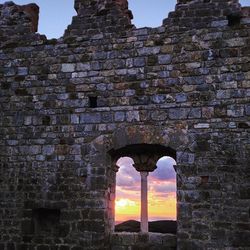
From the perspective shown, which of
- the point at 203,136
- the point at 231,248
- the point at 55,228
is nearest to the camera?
the point at 231,248

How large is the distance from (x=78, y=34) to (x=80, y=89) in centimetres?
106

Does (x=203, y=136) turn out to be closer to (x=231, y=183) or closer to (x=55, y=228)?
(x=231, y=183)

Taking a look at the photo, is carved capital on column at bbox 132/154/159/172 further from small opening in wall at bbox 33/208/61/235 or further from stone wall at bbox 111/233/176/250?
small opening in wall at bbox 33/208/61/235

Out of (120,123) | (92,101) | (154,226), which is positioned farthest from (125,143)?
(154,226)

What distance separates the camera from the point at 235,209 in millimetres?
6160

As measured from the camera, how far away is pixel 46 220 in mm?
7191

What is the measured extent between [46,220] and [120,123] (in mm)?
2133

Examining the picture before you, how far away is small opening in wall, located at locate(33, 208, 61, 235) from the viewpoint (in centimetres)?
702

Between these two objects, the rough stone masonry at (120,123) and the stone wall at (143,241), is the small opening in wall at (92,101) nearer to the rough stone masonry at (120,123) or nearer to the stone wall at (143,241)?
the rough stone masonry at (120,123)

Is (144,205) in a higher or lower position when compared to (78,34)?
lower

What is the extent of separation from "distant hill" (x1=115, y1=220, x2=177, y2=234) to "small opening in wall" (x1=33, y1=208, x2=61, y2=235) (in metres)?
1.89

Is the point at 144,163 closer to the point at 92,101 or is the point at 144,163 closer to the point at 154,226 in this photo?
the point at 92,101

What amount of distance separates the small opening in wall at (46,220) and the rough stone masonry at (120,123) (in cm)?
2

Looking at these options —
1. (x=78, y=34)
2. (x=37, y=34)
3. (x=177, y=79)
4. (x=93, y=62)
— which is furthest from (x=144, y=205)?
(x=37, y=34)
